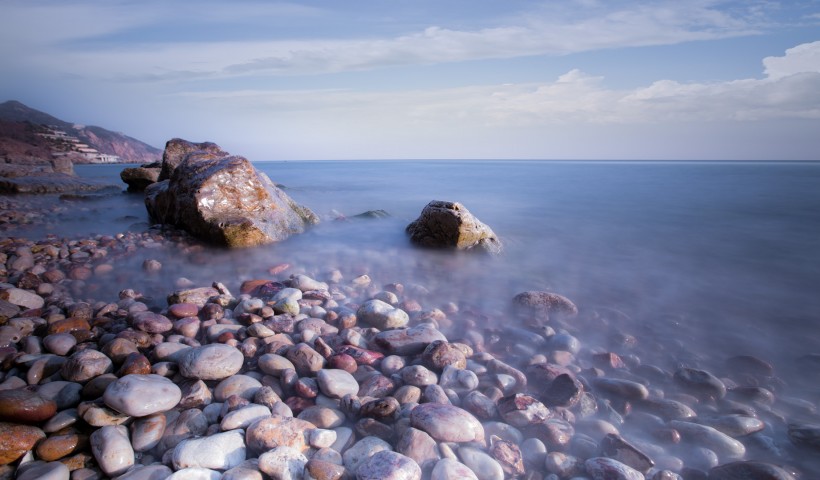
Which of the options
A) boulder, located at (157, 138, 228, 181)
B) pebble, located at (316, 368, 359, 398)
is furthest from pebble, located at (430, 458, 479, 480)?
boulder, located at (157, 138, 228, 181)

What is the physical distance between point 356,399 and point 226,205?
5.21 metres

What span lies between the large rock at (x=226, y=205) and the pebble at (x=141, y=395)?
4.12 meters

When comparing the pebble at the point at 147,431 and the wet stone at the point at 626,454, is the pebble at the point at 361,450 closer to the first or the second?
the pebble at the point at 147,431

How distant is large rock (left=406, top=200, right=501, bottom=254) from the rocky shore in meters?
2.74

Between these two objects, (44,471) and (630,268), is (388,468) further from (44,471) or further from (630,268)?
(630,268)

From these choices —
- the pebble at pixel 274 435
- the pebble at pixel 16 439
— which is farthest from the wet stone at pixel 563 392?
the pebble at pixel 16 439

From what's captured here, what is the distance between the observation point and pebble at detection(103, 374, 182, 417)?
209 centimetres

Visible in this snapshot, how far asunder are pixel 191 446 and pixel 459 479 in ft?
4.22

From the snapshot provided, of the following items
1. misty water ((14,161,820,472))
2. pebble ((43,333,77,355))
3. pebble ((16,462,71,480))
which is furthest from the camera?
misty water ((14,161,820,472))

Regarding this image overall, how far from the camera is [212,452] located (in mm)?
1935

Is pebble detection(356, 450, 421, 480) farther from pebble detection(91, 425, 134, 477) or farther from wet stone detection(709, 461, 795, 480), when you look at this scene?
wet stone detection(709, 461, 795, 480)

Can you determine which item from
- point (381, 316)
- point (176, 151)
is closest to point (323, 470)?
point (381, 316)

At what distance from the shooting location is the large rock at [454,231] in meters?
6.52

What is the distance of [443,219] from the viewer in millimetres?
6688
